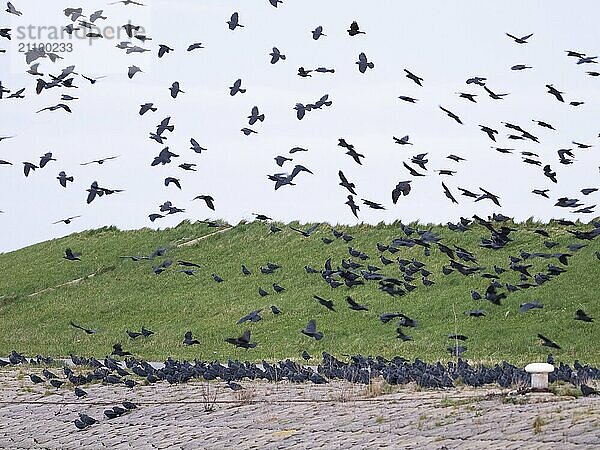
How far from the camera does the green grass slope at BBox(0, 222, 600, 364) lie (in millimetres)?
21781

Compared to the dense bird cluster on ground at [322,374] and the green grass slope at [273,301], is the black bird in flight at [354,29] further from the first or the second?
the green grass slope at [273,301]

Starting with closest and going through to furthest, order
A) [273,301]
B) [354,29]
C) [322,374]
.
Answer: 1. [354,29]
2. [322,374]
3. [273,301]

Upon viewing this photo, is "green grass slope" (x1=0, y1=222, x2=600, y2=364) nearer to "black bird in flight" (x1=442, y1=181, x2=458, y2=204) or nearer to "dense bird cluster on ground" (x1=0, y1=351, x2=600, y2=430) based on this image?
"dense bird cluster on ground" (x1=0, y1=351, x2=600, y2=430)

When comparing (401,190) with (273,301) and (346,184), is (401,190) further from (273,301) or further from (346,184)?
(273,301)

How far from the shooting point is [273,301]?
27.8 metres

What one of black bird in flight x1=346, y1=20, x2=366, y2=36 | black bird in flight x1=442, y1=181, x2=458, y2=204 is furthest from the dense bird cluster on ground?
black bird in flight x1=346, y1=20, x2=366, y2=36

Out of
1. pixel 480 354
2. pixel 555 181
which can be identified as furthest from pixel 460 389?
pixel 480 354

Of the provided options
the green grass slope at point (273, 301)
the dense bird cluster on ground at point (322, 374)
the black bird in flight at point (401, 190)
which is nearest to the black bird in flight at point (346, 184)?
the black bird in flight at point (401, 190)

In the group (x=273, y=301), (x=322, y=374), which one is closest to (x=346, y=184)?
(x=322, y=374)

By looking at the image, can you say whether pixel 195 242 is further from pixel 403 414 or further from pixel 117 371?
pixel 403 414

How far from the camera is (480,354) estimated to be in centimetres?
2016

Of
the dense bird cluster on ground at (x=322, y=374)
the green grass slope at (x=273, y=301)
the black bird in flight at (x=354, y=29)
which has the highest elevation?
the black bird in flight at (x=354, y=29)

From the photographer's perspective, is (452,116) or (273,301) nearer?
(452,116)

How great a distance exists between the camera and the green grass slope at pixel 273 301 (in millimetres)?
21781
